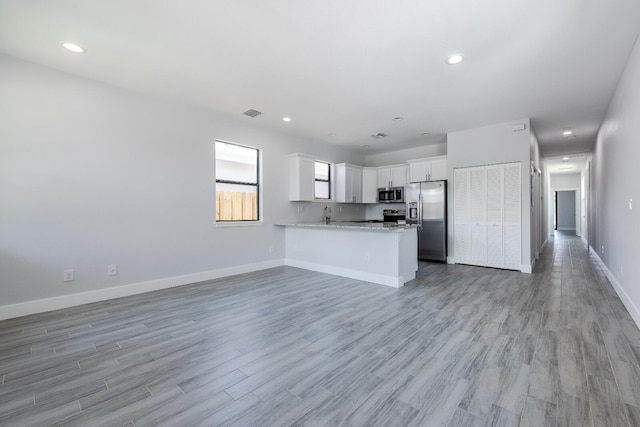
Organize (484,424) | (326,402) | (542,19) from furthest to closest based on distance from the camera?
(542,19) < (326,402) < (484,424)

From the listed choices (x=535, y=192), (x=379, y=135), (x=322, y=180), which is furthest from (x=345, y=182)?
(x=535, y=192)

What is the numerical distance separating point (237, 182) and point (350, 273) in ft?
8.59

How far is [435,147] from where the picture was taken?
7.09 metres

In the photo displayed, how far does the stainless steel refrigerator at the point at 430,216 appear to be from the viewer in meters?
6.12

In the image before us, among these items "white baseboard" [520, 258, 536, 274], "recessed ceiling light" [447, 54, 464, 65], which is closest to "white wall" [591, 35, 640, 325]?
"white baseboard" [520, 258, 536, 274]

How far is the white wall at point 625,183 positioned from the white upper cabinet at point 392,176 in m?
3.66

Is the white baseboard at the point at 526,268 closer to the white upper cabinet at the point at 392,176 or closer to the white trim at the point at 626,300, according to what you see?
the white trim at the point at 626,300

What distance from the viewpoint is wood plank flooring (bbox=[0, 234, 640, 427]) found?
165 centimetres

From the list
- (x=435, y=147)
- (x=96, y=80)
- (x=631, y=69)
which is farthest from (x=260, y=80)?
(x=435, y=147)

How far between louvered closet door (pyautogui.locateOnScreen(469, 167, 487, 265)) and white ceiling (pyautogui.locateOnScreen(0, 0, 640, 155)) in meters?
1.35

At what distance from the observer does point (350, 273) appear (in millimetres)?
4875

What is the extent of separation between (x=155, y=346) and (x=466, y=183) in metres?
5.81

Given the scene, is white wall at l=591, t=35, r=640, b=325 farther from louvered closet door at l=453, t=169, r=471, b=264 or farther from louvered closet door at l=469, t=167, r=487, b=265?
Result: louvered closet door at l=453, t=169, r=471, b=264

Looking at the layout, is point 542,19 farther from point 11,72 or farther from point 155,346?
point 11,72
